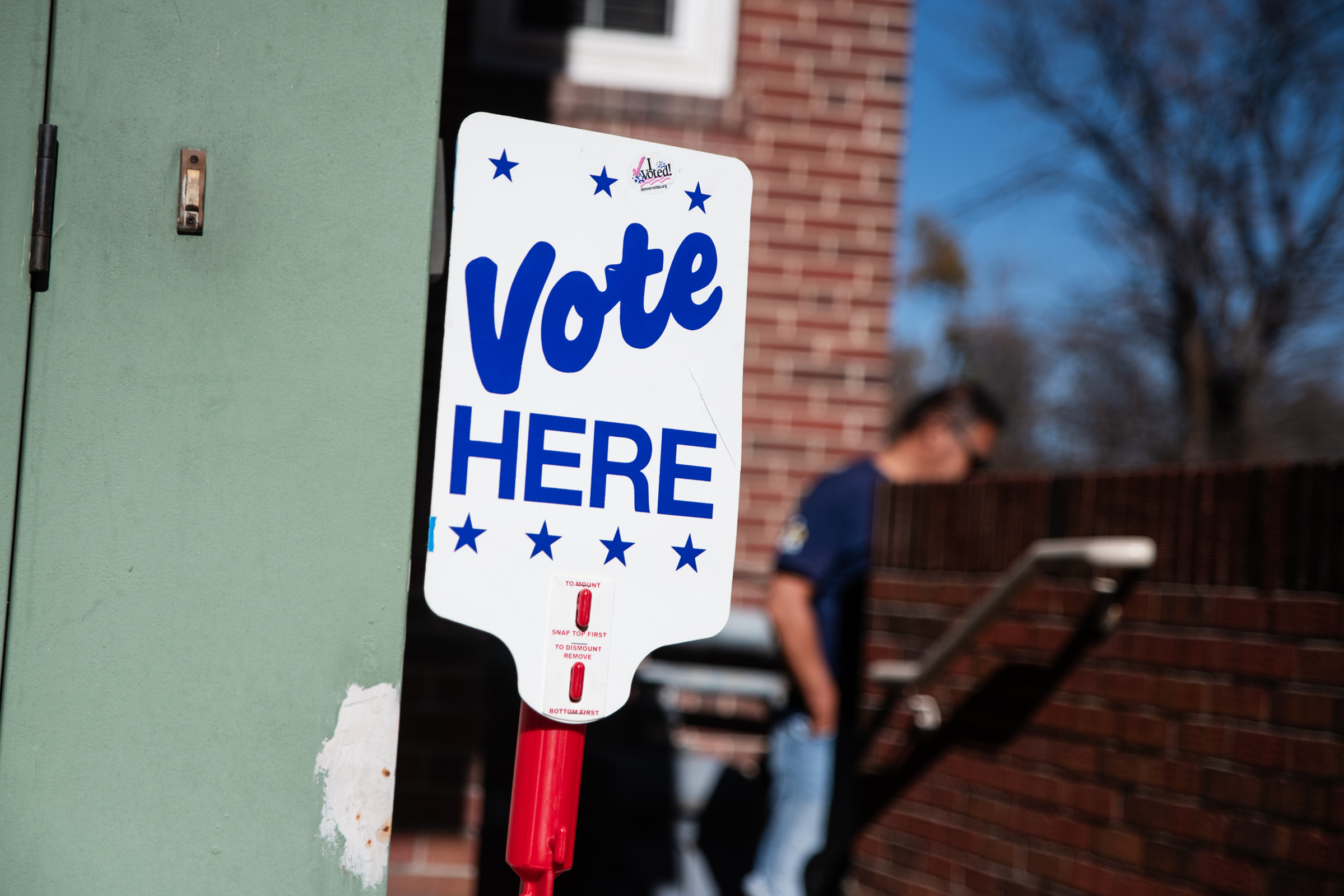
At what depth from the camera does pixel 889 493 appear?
380cm

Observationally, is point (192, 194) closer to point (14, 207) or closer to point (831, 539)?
point (14, 207)

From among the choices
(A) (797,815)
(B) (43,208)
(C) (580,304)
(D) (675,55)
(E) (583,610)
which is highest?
(D) (675,55)

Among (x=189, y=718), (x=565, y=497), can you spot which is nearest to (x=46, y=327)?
(x=189, y=718)

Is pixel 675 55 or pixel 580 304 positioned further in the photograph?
pixel 675 55

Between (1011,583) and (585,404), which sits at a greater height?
(585,404)

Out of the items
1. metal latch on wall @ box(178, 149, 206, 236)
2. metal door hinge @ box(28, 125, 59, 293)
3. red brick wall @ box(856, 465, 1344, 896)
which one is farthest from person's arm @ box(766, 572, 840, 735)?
metal door hinge @ box(28, 125, 59, 293)

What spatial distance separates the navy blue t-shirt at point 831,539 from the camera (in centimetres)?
359

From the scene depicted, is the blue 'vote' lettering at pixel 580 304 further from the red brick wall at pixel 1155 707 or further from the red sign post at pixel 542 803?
the red brick wall at pixel 1155 707

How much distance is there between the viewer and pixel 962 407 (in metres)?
3.89

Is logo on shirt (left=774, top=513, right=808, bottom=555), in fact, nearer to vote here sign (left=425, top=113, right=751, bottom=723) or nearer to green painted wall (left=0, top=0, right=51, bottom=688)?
vote here sign (left=425, top=113, right=751, bottom=723)

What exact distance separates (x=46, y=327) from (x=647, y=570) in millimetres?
938

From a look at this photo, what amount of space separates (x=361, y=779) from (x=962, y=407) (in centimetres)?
264

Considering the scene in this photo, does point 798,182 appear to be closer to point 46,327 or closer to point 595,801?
point 595,801

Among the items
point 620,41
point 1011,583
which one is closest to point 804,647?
point 1011,583
